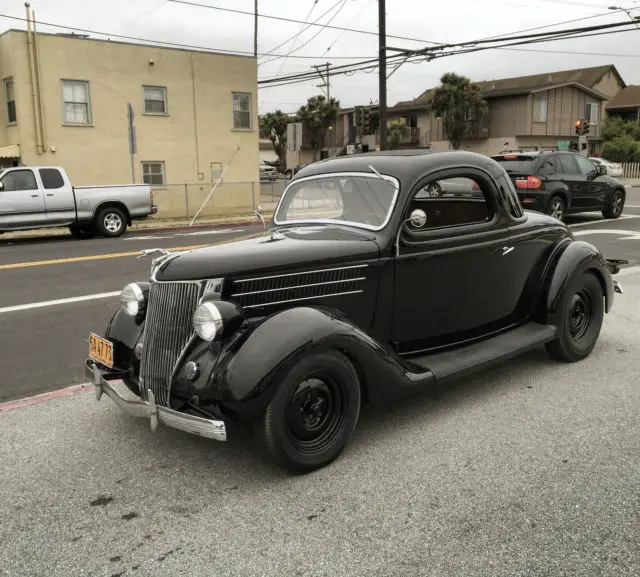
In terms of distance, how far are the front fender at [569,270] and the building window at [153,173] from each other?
62.5ft

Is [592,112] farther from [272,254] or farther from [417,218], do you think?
[272,254]

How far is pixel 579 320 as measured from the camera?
547 cm

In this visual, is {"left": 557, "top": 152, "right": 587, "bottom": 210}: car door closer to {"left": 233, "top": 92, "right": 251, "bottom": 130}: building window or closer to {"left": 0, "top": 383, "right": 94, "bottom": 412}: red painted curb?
{"left": 233, "top": 92, "right": 251, "bottom": 130}: building window

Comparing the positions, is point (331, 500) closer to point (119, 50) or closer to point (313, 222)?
point (313, 222)

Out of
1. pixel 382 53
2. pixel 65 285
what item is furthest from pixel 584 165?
pixel 65 285

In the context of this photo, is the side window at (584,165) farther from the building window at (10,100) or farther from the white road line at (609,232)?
the building window at (10,100)

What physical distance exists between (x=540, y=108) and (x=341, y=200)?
1736 inches

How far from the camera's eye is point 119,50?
20.9m

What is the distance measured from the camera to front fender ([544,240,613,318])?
16.7ft

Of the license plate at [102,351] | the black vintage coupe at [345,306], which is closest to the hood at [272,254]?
the black vintage coupe at [345,306]

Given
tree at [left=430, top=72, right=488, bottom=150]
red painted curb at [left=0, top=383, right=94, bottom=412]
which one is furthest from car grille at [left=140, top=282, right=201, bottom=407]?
tree at [left=430, top=72, right=488, bottom=150]

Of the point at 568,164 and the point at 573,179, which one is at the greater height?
the point at 568,164

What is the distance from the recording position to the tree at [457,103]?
44.4 metres

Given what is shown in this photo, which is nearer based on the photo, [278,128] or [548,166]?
[548,166]
